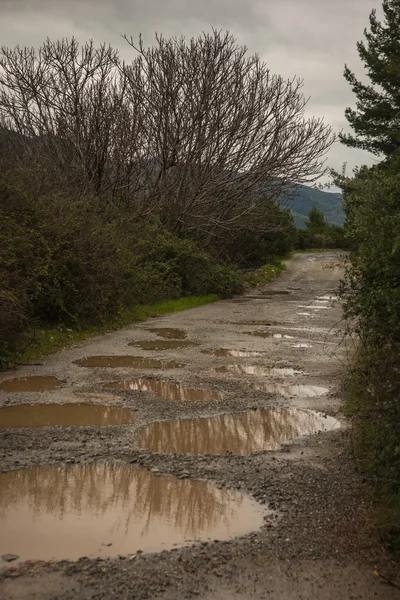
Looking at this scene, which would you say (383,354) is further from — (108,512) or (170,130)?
(170,130)

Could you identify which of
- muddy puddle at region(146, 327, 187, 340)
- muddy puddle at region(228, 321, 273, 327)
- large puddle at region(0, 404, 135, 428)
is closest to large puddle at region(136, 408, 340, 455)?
large puddle at region(0, 404, 135, 428)

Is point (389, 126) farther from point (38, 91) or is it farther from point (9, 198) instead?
point (9, 198)

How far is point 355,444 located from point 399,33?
2899 centimetres

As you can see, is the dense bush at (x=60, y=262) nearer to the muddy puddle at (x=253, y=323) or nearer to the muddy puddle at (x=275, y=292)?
the muddy puddle at (x=253, y=323)

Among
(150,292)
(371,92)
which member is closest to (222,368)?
(150,292)

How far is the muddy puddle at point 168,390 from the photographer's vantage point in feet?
30.7

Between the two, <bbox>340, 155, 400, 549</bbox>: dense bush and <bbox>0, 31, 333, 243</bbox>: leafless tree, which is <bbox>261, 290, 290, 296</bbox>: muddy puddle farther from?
<bbox>340, 155, 400, 549</bbox>: dense bush

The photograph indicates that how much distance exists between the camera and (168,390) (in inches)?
385

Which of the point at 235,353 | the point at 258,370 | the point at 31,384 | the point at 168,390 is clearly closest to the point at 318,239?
the point at 235,353

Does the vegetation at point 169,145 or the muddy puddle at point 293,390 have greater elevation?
the vegetation at point 169,145

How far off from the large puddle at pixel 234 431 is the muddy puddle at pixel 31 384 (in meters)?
2.51

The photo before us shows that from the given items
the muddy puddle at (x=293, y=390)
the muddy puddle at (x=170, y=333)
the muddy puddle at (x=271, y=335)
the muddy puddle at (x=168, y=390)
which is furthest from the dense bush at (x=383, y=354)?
the muddy puddle at (x=170, y=333)

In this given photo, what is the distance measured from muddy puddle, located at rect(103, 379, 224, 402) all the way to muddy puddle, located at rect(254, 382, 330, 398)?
Result: 82 centimetres

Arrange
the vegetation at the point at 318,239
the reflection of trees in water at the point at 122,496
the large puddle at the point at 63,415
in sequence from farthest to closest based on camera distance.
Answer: the vegetation at the point at 318,239, the large puddle at the point at 63,415, the reflection of trees in water at the point at 122,496
